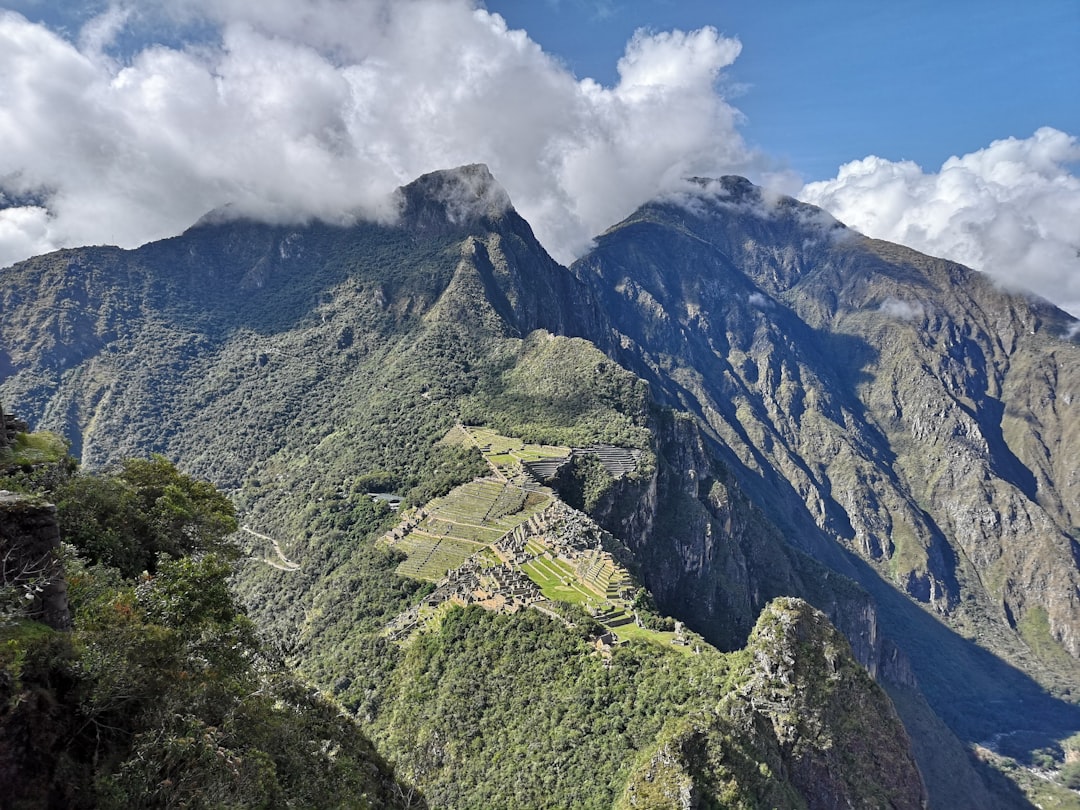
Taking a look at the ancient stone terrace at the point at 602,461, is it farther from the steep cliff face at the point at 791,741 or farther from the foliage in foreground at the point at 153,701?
the foliage in foreground at the point at 153,701

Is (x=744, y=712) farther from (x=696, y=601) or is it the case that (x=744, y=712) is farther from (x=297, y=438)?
(x=297, y=438)

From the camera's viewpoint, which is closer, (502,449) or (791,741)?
(791,741)

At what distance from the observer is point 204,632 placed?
21578 mm

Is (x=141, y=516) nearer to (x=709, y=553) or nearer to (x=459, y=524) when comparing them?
(x=459, y=524)

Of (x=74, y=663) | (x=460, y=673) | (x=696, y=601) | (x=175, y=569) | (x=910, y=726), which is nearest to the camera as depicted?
(x=74, y=663)

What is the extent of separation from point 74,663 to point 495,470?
10224cm

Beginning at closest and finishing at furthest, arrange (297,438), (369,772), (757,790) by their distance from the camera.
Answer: (369,772) < (757,790) < (297,438)

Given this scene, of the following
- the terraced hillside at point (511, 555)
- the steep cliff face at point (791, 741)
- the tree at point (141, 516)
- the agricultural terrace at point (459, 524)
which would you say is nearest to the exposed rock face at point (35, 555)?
the tree at point (141, 516)

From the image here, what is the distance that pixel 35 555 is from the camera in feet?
56.9

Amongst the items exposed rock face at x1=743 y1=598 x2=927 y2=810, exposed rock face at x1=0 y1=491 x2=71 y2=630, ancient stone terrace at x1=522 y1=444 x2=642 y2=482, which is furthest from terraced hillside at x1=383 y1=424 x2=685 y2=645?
exposed rock face at x1=0 y1=491 x2=71 y2=630

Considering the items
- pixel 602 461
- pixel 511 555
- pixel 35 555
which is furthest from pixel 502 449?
pixel 35 555

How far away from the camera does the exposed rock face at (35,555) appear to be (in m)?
16.5

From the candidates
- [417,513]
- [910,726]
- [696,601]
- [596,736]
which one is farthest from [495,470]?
[910,726]

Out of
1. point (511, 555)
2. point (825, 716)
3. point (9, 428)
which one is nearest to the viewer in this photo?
point (9, 428)
